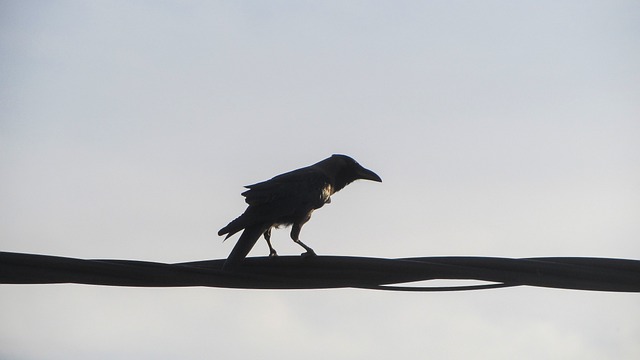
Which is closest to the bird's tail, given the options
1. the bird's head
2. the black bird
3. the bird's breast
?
the black bird

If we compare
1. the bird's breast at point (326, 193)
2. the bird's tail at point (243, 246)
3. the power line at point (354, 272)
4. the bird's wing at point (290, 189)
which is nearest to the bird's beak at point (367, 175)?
the bird's breast at point (326, 193)

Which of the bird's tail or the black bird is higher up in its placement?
the black bird

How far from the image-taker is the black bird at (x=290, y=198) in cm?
667

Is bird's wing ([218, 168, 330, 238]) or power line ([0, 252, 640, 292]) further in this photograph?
bird's wing ([218, 168, 330, 238])

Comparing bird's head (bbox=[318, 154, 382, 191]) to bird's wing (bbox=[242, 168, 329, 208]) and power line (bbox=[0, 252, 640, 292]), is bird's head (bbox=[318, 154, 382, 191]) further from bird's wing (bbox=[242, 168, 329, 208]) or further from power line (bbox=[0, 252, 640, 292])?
power line (bbox=[0, 252, 640, 292])

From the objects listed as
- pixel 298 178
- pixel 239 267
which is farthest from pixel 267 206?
pixel 239 267

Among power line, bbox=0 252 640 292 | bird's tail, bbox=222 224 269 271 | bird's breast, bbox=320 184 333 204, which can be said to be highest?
bird's breast, bbox=320 184 333 204

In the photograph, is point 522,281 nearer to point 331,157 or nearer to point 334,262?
point 334,262

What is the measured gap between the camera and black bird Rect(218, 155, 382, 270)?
6.67 meters

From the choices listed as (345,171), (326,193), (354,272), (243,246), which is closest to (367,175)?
(345,171)

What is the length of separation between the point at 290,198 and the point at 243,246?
1.34m

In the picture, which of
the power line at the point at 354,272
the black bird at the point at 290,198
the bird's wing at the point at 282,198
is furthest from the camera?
the bird's wing at the point at 282,198

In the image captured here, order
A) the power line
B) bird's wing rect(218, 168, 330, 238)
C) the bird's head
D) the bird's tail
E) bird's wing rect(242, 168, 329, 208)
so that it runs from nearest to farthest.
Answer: the power line → the bird's tail → bird's wing rect(218, 168, 330, 238) → bird's wing rect(242, 168, 329, 208) → the bird's head

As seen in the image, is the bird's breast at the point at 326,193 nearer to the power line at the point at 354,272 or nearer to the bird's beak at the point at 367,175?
the bird's beak at the point at 367,175
